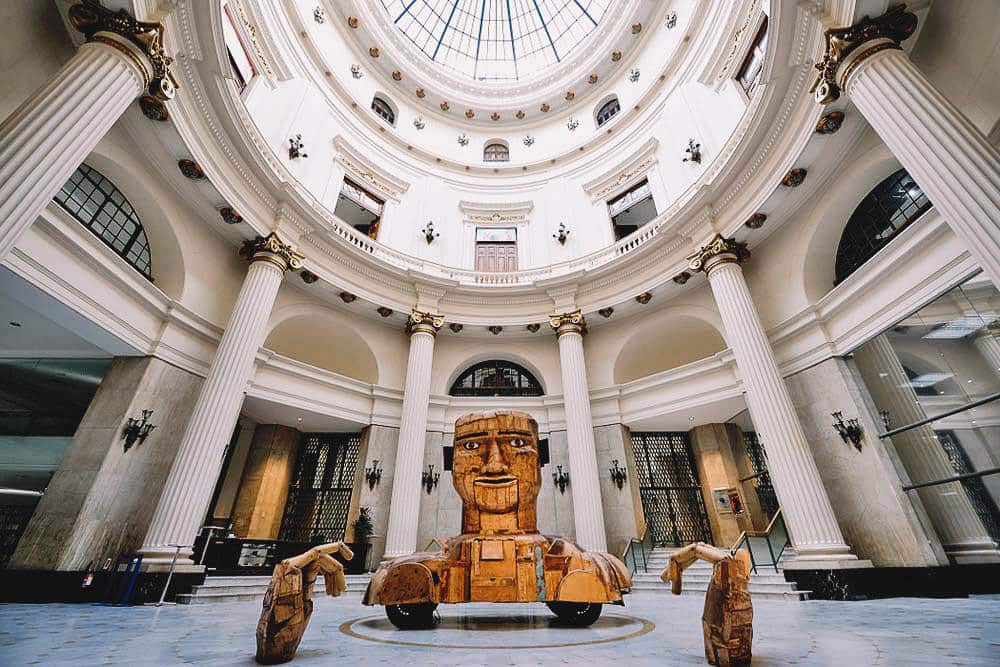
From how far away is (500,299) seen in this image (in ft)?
45.9

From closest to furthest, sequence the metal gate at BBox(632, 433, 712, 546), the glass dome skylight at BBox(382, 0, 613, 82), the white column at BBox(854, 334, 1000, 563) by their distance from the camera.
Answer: the white column at BBox(854, 334, 1000, 563) → the metal gate at BBox(632, 433, 712, 546) → the glass dome skylight at BBox(382, 0, 613, 82)

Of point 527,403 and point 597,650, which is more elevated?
point 527,403

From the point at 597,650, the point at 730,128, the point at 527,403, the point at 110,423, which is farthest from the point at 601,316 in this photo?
the point at 110,423

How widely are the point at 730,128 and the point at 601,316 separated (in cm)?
657

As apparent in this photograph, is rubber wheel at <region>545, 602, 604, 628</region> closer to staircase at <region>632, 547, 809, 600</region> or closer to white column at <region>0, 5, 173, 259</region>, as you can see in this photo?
staircase at <region>632, 547, 809, 600</region>

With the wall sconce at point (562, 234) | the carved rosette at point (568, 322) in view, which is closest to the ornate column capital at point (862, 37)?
the carved rosette at point (568, 322)

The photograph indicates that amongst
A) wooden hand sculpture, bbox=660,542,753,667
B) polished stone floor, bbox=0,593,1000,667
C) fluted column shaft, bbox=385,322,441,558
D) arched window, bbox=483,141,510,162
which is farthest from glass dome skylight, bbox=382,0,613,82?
wooden hand sculpture, bbox=660,542,753,667

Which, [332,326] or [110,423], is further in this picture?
[332,326]

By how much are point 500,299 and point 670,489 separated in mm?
8082

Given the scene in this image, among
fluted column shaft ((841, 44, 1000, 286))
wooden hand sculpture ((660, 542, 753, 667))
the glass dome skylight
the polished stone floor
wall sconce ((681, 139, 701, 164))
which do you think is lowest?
the polished stone floor

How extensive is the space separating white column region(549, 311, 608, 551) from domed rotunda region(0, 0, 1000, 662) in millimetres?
99

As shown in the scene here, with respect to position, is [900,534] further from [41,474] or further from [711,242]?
[41,474]

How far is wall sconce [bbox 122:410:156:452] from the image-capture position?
296 inches

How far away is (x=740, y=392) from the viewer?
34.0 feet
